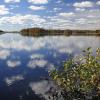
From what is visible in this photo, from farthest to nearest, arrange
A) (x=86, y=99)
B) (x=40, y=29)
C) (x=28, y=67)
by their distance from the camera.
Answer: (x=40, y=29) → (x=28, y=67) → (x=86, y=99)

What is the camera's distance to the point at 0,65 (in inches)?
1121

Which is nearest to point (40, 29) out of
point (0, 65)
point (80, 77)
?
point (0, 65)

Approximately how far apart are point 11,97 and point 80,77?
4.51 m

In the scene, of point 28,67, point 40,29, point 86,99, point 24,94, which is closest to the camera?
point 86,99

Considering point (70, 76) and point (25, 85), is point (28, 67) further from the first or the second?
point (70, 76)

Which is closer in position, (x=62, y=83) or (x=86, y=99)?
(x=86, y=99)

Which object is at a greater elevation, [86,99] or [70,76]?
[70,76]

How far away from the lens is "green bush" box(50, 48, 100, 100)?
16.5m

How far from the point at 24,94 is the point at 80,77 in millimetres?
3752

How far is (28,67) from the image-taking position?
2752 cm

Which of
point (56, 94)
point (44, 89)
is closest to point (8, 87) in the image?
point (44, 89)

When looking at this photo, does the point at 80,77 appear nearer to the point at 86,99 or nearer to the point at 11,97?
the point at 86,99

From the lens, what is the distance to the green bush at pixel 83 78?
16.5 m

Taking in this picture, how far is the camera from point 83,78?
16.8 m
